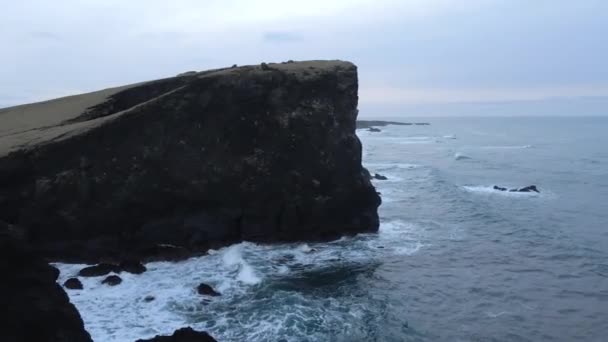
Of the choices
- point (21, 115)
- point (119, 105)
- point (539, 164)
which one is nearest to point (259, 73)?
point (119, 105)

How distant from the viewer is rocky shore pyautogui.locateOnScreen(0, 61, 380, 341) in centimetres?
2433

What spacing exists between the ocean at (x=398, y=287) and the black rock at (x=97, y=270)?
2.38ft

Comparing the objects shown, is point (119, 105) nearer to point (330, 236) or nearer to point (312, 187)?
point (312, 187)

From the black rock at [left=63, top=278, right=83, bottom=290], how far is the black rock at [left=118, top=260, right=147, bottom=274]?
92.3 inches

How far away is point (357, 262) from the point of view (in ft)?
82.8

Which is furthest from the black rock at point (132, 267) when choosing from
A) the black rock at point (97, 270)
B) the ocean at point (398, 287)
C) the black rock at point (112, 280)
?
the black rock at point (112, 280)

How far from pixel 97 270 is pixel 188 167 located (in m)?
7.06

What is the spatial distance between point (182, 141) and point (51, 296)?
16691mm

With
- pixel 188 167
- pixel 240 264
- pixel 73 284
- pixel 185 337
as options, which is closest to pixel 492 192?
pixel 240 264

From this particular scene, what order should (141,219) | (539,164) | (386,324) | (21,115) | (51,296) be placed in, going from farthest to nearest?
(539,164) → (21,115) → (141,219) → (386,324) → (51,296)

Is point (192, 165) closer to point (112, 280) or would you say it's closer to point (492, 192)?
point (112, 280)

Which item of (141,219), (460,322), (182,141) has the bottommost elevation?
(460,322)

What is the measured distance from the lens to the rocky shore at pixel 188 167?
24.3 metres

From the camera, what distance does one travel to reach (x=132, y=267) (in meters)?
22.9
